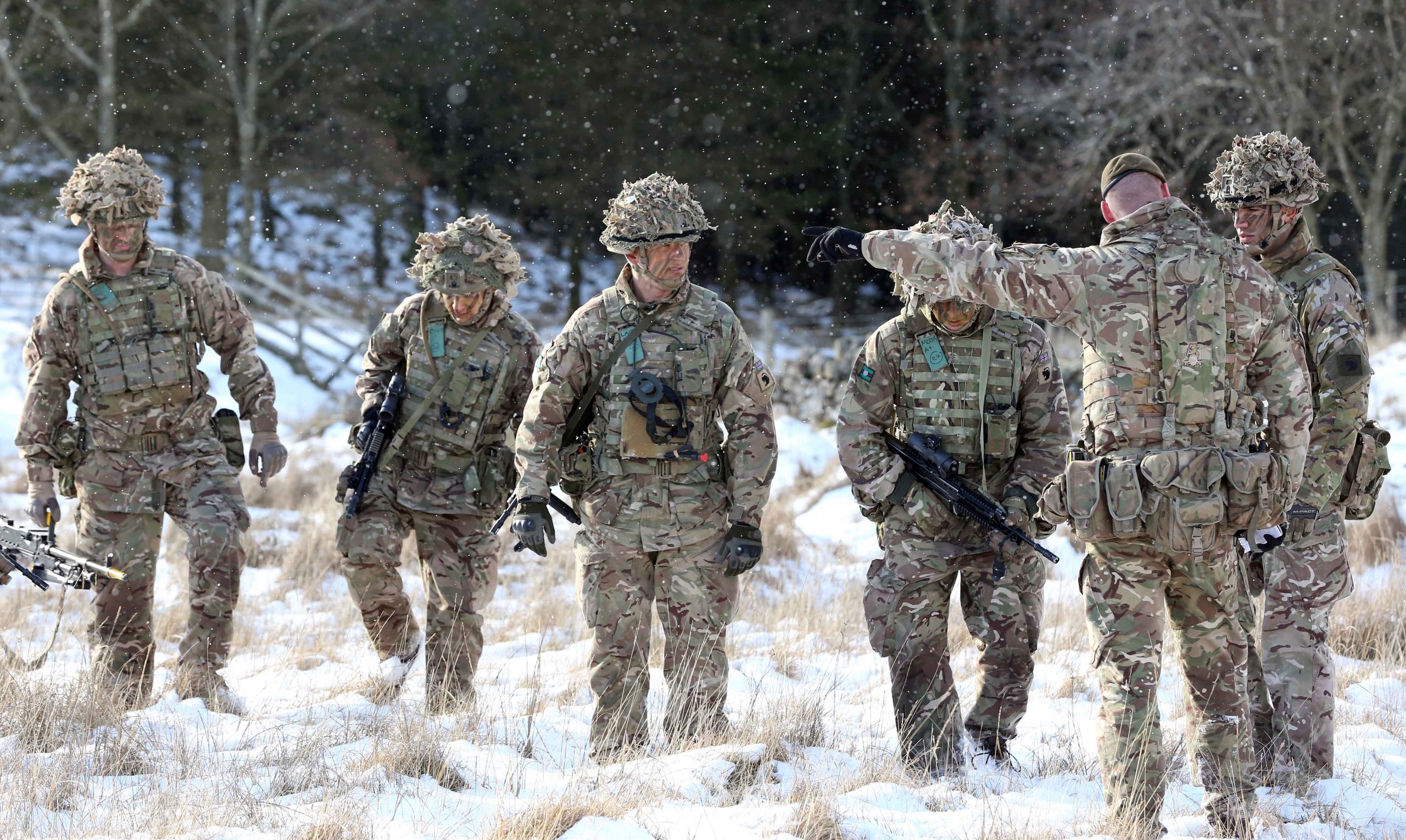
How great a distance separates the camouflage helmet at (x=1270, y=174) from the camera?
475cm

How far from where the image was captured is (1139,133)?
20.4 meters

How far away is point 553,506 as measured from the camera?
5.19 metres

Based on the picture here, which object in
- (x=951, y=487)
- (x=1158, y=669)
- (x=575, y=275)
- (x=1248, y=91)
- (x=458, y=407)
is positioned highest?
(x=1248, y=91)

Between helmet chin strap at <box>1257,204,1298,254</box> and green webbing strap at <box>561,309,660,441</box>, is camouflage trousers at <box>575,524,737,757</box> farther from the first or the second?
helmet chin strap at <box>1257,204,1298,254</box>

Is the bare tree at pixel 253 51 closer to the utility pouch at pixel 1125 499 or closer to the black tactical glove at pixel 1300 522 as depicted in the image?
the black tactical glove at pixel 1300 522

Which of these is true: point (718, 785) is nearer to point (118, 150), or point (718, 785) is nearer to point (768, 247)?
point (118, 150)

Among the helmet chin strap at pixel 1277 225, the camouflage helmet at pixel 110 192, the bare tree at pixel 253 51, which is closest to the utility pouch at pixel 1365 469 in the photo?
the helmet chin strap at pixel 1277 225

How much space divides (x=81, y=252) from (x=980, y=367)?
3.93 m

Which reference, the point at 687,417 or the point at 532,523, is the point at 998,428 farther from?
the point at 532,523

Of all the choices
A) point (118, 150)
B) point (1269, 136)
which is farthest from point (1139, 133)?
point (118, 150)

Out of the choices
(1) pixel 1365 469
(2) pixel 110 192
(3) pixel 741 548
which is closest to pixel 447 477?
(3) pixel 741 548

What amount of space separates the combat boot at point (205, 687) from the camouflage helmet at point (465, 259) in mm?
1957

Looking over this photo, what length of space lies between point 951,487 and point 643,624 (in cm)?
129

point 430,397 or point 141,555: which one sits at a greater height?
point 430,397
